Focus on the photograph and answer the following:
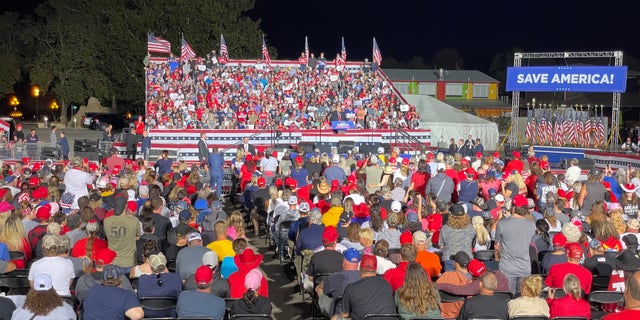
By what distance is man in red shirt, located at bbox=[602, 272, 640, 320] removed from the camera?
227 inches

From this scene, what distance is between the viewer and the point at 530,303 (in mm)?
7727

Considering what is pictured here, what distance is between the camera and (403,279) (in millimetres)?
8508

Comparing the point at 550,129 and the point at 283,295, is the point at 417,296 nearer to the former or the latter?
the point at 283,295

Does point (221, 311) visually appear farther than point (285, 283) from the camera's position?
No

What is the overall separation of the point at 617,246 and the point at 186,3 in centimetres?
4565

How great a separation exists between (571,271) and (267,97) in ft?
95.1

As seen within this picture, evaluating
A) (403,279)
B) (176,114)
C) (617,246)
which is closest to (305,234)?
(403,279)

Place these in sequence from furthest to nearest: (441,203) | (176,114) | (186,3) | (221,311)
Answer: (186,3) → (176,114) → (441,203) → (221,311)

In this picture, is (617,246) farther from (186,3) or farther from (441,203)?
(186,3)

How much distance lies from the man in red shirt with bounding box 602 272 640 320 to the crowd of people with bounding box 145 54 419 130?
93.7 ft

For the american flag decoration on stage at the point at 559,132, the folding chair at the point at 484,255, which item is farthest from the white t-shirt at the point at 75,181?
the american flag decoration on stage at the point at 559,132

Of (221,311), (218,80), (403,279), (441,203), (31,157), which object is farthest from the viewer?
(218,80)

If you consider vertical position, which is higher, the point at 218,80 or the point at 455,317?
the point at 218,80

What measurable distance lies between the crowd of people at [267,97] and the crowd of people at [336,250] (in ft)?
61.2
